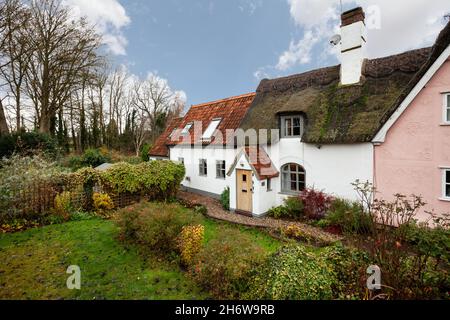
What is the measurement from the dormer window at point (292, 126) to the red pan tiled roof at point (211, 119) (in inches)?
131

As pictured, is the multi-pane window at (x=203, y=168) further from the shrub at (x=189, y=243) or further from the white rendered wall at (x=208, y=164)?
the shrub at (x=189, y=243)

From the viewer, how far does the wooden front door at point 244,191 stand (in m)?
11.5

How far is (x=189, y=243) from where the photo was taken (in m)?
6.36

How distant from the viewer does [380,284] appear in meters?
4.07

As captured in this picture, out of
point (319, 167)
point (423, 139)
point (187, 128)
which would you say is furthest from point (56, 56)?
point (423, 139)

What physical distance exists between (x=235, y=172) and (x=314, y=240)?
5116 mm

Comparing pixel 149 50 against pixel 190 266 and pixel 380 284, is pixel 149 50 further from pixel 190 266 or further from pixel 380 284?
pixel 380 284

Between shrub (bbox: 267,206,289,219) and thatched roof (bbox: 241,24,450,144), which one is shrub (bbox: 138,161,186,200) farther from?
shrub (bbox: 267,206,289,219)

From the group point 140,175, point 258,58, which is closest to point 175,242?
point 140,175

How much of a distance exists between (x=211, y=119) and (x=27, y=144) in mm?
15477

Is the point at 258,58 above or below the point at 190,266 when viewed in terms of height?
above

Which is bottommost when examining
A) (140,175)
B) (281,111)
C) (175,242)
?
(175,242)

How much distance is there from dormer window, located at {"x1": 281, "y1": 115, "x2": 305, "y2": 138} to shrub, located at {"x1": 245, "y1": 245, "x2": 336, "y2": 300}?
7666mm

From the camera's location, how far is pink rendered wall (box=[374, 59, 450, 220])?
7.94 m
